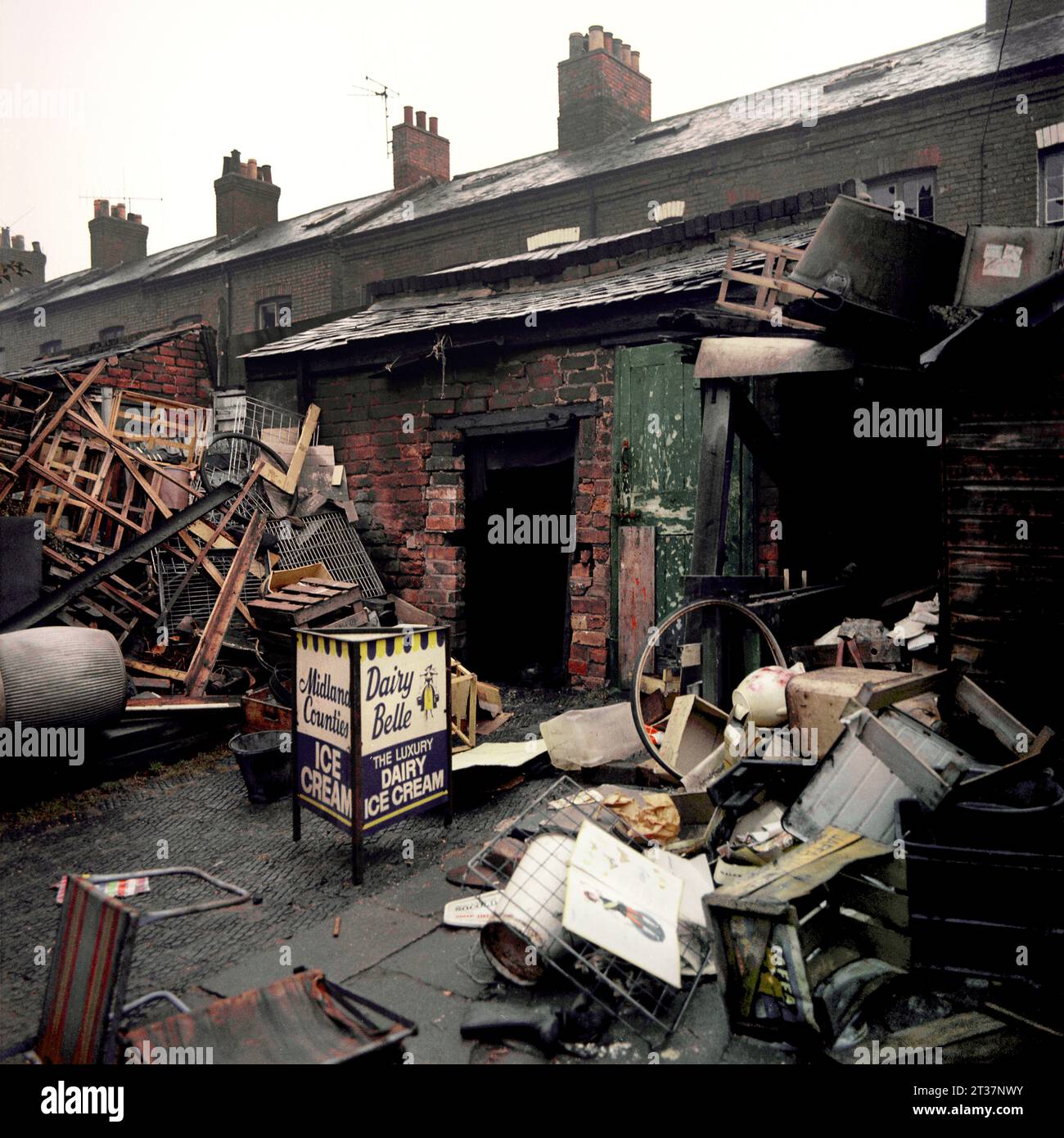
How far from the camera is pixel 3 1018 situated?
2838 mm

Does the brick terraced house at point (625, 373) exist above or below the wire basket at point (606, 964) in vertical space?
above

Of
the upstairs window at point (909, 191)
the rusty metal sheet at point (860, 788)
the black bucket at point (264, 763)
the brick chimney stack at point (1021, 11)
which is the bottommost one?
the black bucket at point (264, 763)

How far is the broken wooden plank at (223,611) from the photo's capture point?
647 centimetres

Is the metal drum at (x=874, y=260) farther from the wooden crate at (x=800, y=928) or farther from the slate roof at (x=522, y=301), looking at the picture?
the wooden crate at (x=800, y=928)

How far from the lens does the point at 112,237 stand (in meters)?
27.0

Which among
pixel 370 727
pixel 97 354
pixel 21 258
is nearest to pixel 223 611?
pixel 370 727

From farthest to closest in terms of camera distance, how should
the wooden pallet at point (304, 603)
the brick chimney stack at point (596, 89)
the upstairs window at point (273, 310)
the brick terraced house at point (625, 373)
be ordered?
1. the upstairs window at point (273, 310)
2. the brick chimney stack at point (596, 89)
3. the brick terraced house at point (625, 373)
4. the wooden pallet at point (304, 603)

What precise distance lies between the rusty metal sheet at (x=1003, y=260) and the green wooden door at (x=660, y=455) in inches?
101

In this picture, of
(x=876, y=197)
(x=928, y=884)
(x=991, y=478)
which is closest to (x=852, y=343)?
(x=991, y=478)

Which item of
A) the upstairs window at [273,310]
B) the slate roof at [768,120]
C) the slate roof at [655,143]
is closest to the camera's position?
the slate roof at [768,120]

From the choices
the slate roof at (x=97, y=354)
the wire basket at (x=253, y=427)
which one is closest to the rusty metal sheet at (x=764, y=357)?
the wire basket at (x=253, y=427)

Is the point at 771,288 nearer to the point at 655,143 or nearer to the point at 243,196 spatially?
the point at 655,143

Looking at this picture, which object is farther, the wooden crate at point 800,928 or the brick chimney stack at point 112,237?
the brick chimney stack at point 112,237

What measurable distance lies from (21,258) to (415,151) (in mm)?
18052
